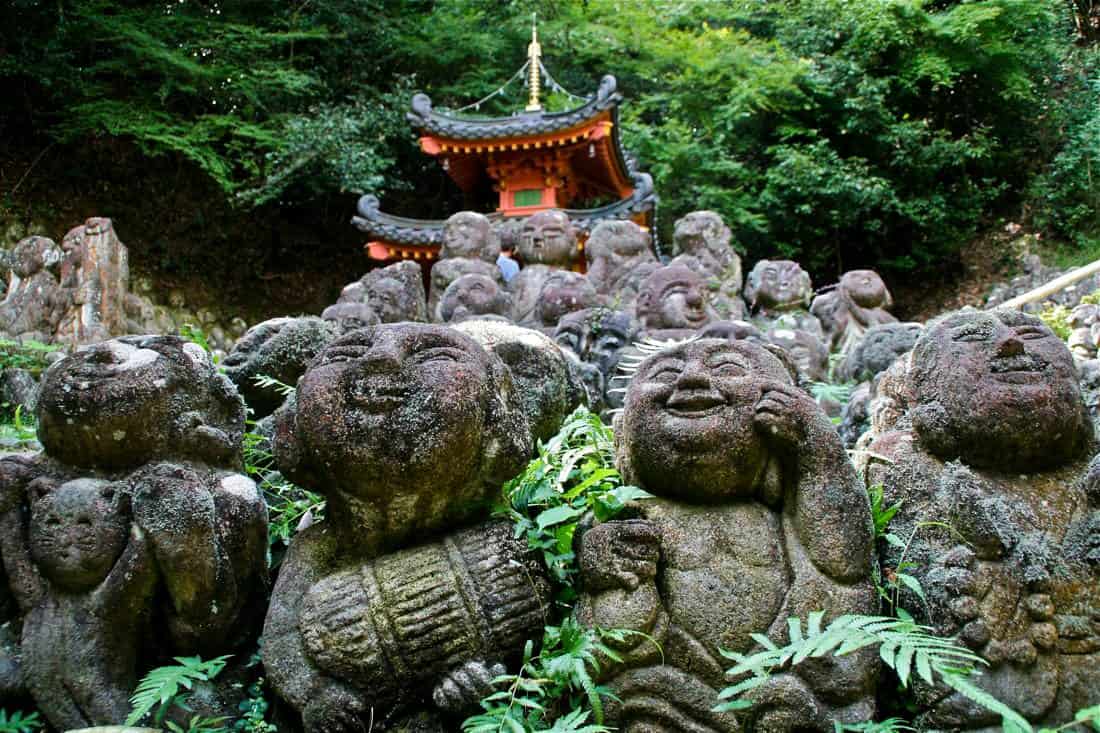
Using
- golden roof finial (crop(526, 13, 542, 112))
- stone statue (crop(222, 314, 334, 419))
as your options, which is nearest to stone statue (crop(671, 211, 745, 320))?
golden roof finial (crop(526, 13, 542, 112))

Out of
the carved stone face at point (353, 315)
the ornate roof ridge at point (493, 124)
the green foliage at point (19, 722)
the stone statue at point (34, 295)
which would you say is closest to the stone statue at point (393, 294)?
the carved stone face at point (353, 315)

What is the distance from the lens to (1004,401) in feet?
9.52

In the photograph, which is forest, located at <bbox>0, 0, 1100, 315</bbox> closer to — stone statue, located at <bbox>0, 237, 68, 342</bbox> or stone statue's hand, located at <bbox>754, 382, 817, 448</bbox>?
stone statue, located at <bbox>0, 237, 68, 342</bbox>

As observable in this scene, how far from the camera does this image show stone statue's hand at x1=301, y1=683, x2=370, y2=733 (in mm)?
2635

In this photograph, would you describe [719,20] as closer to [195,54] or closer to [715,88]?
[715,88]

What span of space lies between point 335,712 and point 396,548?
1.74 feet

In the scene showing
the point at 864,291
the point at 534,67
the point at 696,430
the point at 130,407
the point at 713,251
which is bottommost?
the point at 864,291

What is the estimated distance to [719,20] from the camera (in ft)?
72.7

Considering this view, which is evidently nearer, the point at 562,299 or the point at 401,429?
the point at 401,429

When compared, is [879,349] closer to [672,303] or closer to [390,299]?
[672,303]

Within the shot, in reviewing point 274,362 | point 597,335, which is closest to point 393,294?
point 597,335

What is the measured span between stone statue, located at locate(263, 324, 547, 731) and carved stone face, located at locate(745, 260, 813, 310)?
8.77 metres

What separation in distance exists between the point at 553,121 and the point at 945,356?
14340 millimetres

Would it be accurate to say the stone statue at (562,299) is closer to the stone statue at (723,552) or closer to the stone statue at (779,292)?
the stone statue at (779,292)
